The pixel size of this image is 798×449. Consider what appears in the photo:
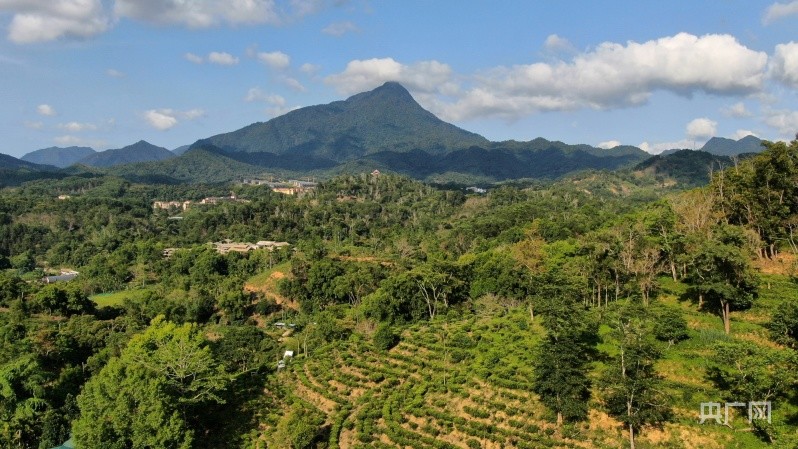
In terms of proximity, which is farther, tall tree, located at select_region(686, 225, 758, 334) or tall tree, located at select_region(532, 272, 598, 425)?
tall tree, located at select_region(686, 225, 758, 334)

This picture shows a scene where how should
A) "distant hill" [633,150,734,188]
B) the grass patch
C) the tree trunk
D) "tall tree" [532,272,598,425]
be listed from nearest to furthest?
"tall tree" [532,272,598,425] < the tree trunk < the grass patch < "distant hill" [633,150,734,188]

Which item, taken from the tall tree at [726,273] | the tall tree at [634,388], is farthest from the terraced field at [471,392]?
the tall tree at [726,273]

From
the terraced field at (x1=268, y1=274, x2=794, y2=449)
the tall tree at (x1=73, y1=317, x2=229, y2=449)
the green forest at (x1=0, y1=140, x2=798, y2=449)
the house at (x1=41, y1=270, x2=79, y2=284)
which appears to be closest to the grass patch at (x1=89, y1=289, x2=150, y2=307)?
the green forest at (x1=0, y1=140, x2=798, y2=449)

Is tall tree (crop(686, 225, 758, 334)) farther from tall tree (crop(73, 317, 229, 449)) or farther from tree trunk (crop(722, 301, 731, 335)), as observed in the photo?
tall tree (crop(73, 317, 229, 449))

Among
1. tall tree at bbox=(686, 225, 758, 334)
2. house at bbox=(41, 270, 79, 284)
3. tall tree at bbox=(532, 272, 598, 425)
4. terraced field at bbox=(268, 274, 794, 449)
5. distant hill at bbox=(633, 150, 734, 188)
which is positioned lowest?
house at bbox=(41, 270, 79, 284)

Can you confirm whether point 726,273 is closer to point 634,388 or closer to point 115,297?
point 634,388

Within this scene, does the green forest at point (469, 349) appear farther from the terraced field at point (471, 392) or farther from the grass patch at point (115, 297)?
the grass patch at point (115, 297)
